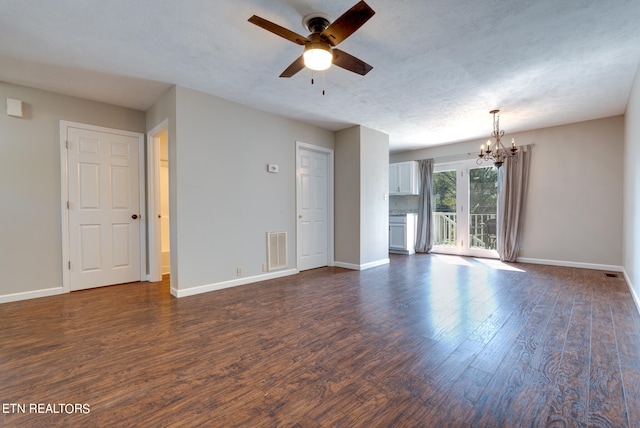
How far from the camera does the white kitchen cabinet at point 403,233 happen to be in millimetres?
6797

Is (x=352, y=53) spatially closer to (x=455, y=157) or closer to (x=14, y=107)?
(x=14, y=107)

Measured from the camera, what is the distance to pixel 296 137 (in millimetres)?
4766

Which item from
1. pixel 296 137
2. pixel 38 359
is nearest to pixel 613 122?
pixel 296 137

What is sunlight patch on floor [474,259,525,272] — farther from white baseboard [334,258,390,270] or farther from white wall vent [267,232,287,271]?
white wall vent [267,232,287,271]

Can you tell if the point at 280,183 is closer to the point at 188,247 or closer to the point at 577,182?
the point at 188,247

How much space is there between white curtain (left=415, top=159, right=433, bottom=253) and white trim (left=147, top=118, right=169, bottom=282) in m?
5.69

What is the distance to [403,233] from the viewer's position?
6836 mm

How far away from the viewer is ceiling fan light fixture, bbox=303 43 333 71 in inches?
80.8

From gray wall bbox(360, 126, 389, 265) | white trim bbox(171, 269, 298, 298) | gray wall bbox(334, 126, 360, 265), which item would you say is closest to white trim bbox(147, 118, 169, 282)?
white trim bbox(171, 269, 298, 298)

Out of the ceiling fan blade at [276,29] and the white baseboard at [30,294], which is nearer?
the ceiling fan blade at [276,29]

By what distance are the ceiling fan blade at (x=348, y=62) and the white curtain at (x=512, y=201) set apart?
463 cm

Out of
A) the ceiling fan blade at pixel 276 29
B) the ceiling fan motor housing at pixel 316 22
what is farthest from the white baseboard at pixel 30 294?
the ceiling fan motor housing at pixel 316 22

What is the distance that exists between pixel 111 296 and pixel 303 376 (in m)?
3.01

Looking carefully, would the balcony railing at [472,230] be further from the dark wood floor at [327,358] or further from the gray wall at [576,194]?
the dark wood floor at [327,358]
